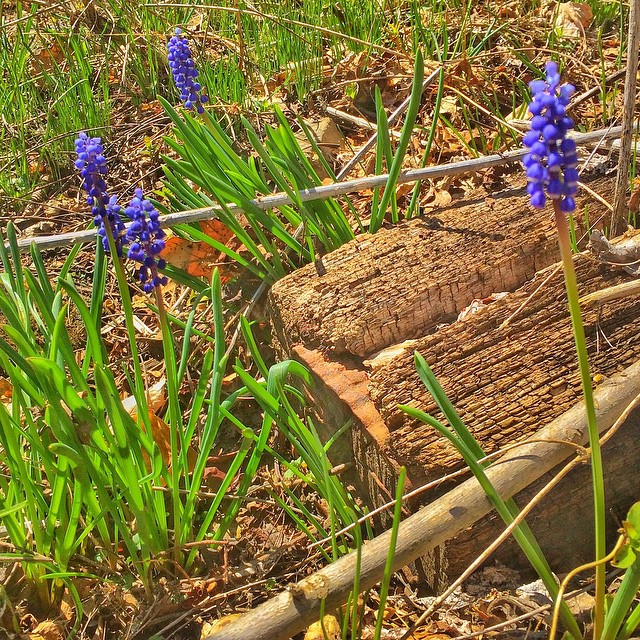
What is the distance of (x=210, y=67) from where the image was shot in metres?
3.68

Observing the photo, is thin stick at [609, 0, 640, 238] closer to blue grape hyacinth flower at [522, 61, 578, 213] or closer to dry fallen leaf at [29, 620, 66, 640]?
blue grape hyacinth flower at [522, 61, 578, 213]

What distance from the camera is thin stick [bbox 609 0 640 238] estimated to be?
2053mm

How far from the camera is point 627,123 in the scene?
2.11m

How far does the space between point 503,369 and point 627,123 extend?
2.82ft

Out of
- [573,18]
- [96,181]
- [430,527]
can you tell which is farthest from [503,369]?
[573,18]

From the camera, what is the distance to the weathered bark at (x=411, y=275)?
2.12 m

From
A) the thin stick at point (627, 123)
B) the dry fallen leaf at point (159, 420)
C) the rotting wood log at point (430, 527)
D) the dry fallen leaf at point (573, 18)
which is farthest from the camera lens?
the dry fallen leaf at point (573, 18)

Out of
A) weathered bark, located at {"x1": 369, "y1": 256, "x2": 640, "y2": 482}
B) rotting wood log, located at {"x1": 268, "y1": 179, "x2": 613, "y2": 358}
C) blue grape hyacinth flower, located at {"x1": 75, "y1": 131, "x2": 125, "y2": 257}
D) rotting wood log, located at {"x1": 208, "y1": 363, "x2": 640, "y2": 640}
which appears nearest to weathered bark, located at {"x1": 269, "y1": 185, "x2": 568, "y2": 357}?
rotting wood log, located at {"x1": 268, "y1": 179, "x2": 613, "y2": 358}

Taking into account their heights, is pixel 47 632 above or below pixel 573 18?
below

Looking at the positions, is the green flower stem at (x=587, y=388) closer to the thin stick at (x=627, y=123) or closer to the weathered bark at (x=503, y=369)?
the weathered bark at (x=503, y=369)

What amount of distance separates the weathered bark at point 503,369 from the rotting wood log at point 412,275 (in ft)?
0.51

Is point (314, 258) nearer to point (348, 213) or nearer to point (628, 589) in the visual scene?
point (348, 213)

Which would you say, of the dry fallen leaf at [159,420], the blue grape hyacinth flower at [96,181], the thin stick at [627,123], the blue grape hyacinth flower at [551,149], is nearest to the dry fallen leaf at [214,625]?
the dry fallen leaf at [159,420]

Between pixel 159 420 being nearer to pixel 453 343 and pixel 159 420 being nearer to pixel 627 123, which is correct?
pixel 453 343
